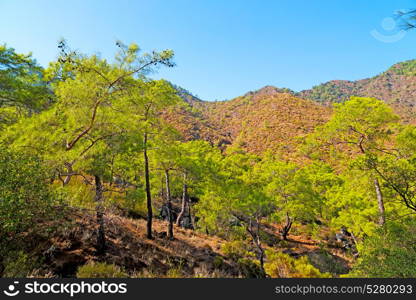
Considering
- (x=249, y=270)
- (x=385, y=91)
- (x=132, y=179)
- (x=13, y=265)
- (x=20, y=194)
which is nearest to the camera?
(x=20, y=194)

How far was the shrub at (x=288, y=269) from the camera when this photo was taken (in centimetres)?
1415

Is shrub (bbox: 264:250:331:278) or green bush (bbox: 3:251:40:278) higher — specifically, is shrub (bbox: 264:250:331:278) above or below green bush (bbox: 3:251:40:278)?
below

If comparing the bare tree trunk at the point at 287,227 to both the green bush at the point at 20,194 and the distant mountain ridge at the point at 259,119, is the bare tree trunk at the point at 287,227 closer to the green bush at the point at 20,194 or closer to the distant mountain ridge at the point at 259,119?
the green bush at the point at 20,194

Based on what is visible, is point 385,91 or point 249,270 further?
point 385,91

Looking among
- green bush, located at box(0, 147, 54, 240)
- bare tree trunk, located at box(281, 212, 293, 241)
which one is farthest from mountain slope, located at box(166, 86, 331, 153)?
green bush, located at box(0, 147, 54, 240)

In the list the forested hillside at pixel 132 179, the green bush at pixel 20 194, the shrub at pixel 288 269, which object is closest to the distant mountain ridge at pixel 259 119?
the forested hillside at pixel 132 179

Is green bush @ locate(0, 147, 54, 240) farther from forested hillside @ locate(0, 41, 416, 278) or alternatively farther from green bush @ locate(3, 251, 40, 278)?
green bush @ locate(3, 251, 40, 278)

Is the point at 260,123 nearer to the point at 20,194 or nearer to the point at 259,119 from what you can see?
the point at 259,119

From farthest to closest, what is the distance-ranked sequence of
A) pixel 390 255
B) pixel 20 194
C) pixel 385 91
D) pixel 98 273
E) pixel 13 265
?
1. pixel 385 91
2. pixel 390 255
3. pixel 98 273
4. pixel 13 265
5. pixel 20 194

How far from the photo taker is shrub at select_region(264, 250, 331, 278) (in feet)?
46.4

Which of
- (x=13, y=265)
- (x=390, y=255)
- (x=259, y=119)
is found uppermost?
(x=259, y=119)

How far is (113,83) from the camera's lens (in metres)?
9.07

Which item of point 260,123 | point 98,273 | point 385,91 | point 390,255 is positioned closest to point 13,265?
point 98,273

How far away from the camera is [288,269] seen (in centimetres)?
1538
